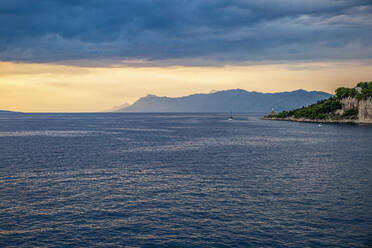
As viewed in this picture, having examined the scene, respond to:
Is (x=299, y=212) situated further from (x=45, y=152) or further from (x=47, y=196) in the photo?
(x=45, y=152)

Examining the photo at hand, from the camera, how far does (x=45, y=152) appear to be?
86.2 meters

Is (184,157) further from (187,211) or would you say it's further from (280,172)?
(187,211)

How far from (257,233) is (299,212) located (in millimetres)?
8619

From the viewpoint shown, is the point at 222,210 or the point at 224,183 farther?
the point at 224,183

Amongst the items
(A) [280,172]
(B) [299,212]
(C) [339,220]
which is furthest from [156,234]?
(A) [280,172]

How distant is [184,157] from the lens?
258ft

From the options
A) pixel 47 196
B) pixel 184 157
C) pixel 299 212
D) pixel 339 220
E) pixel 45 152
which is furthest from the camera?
pixel 45 152

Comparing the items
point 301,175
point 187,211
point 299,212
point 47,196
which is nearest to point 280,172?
point 301,175

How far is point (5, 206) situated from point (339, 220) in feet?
136

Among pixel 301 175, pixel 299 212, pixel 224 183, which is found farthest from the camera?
pixel 301 175

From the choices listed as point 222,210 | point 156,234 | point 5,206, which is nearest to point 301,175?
point 222,210

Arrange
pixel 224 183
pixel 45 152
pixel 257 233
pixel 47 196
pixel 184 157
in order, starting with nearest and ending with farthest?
pixel 257 233 → pixel 47 196 → pixel 224 183 → pixel 184 157 → pixel 45 152

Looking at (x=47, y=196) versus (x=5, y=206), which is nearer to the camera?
(x=5, y=206)

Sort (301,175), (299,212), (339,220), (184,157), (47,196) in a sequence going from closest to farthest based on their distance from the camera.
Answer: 1. (339,220)
2. (299,212)
3. (47,196)
4. (301,175)
5. (184,157)
